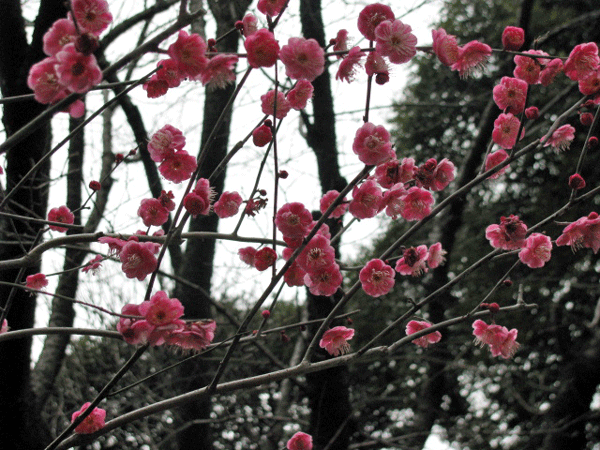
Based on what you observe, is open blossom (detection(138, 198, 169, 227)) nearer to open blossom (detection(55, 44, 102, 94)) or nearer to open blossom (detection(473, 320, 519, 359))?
open blossom (detection(55, 44, 102, 94))

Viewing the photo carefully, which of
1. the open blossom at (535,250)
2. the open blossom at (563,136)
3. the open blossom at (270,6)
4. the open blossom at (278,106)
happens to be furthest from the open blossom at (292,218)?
the open blossom at (563,136)

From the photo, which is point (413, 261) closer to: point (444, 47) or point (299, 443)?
point (444, 47)

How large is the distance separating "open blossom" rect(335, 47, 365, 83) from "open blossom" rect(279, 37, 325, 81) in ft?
0.45

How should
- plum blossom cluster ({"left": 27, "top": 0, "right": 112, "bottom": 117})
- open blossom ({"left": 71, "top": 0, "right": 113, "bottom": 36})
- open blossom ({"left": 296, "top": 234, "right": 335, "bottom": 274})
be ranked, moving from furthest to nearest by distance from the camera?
open blossom ({"left": 296, "top": 234, "right": 335, "bottom": 274}) < open blossom ({"left": 71, "top": 0, "right": 113, "bottom": 36}) < plum blossom cluster ({"left": 27, "top": 0, "right": 112, "bottom": 117})

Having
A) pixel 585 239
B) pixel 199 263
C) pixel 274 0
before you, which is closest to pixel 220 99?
pixel 199 263

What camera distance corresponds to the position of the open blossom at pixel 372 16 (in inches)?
54.6

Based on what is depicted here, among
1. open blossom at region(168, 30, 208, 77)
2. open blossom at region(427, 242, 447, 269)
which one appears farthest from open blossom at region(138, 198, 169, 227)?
open blossom at region(427, 242, 447, 269)

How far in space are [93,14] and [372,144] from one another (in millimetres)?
698

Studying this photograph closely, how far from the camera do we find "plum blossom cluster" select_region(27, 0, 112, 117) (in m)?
1.04

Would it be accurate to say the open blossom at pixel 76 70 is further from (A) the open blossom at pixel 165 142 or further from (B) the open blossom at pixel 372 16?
(B) the open blossom at pixel 372 16

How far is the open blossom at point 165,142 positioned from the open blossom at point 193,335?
55 centimetres

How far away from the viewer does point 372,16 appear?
139 cm

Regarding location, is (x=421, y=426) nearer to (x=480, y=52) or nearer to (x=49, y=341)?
(x=49, y=341)

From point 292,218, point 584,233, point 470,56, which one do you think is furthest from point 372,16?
point 584,233
